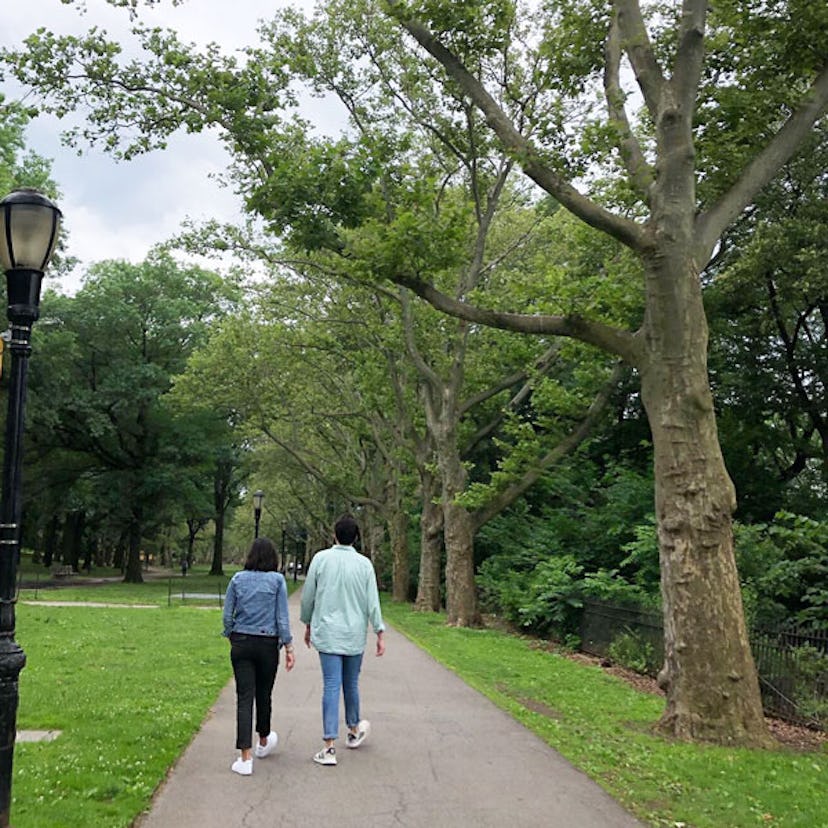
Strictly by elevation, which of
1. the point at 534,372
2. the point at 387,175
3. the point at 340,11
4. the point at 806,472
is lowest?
the point at 806,472

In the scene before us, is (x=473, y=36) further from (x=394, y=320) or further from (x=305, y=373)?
(x=305, y=373)

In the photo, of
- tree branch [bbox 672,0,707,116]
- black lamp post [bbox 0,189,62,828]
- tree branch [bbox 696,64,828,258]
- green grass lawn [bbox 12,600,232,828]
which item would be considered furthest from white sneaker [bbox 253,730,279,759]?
tree branch [bbox 672,0,707,116]

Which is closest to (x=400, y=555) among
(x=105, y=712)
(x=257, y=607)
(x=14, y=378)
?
(x=105, y=712)

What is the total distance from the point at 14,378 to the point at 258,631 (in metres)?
2.64

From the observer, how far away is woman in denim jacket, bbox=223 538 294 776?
6242mm

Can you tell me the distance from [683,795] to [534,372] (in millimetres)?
15379

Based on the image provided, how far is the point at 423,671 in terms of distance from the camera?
12047 millimetres

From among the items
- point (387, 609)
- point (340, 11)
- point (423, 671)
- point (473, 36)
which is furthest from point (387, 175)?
point (387, 609)

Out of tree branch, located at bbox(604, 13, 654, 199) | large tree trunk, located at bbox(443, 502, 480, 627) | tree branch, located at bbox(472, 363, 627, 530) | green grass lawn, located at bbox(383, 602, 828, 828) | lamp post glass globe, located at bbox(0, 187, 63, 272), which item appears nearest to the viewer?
lamp post glass globe, located at bbox(0, 187, 63, 272)

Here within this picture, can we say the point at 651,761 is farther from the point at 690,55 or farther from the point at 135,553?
the point at 135,553

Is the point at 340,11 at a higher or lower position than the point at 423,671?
higher

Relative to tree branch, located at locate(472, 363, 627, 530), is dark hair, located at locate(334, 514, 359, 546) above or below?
below

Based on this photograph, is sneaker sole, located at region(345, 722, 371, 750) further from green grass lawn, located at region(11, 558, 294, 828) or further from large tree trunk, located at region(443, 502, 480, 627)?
large tree trunk, located at region(443, 502, 480, 627)

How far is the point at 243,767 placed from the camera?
5910 mm
